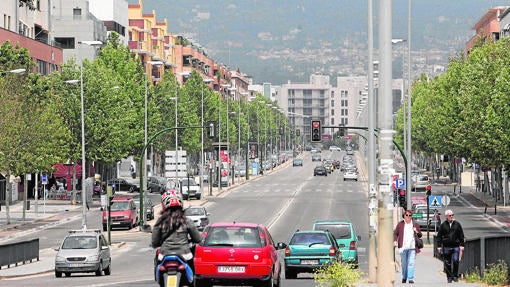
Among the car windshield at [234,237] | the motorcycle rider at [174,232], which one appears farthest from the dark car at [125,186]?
the motorcycle rider at [174,232]

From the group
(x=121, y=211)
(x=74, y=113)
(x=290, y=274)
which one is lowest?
(x=290, y=274)

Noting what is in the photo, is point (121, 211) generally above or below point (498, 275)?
A: below

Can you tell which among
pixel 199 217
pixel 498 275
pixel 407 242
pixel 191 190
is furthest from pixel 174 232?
pixel 191 190

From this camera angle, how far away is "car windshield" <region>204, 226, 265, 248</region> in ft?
90.2

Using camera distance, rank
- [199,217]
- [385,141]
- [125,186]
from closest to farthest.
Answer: [385,141]
[199,217]
[125,186]

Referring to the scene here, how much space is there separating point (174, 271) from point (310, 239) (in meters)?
22.1

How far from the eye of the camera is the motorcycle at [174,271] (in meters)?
16.7

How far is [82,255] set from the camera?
44.1 metres

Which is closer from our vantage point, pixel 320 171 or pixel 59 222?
pixel 59 222

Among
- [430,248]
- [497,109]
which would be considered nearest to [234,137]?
[497,109]

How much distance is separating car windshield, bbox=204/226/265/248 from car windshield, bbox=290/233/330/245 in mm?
10568

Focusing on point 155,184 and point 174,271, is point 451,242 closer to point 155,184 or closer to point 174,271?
point 174,271

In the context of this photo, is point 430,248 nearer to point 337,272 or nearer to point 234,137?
point 337,272

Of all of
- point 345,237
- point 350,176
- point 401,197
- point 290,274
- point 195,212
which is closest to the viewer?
point 290,274
